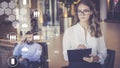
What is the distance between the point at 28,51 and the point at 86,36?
432mm

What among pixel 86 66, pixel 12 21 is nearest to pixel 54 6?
pixel 12 21

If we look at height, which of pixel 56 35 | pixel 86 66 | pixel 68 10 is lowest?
pixel 86 66

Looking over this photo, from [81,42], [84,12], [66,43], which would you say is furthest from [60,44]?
[84,12]

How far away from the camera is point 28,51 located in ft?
8.58

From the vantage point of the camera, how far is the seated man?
2.61m

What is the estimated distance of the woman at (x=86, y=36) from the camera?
2.59 metres

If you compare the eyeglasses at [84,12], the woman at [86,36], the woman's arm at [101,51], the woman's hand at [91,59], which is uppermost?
the eyeglasses at [84,12]

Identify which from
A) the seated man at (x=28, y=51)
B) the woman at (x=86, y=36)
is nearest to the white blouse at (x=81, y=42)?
the woman at (x=86, y=36)

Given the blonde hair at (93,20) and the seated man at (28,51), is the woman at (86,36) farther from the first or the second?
the seated man at (28,51)

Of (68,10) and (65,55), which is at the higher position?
(68,10)

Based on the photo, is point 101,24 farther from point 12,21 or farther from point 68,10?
point 12,21

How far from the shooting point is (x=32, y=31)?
102 inches

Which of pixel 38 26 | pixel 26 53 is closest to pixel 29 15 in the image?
pixel 38 26

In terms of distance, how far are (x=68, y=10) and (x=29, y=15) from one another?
0.92 feet
